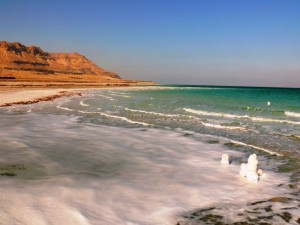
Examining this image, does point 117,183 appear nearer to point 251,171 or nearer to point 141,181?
point 141,181

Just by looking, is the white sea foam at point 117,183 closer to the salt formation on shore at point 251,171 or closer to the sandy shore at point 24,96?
the salt formation on shore at point 251,171

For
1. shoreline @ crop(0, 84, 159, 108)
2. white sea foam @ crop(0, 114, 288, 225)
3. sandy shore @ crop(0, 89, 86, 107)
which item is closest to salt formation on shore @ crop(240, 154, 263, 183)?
white sea foam @ crop(0, 114, 288, 225)

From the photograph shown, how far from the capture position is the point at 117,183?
25.5ft

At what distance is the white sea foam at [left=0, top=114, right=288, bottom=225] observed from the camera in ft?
19.6

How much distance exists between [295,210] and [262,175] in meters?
2.11

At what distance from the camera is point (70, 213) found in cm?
585

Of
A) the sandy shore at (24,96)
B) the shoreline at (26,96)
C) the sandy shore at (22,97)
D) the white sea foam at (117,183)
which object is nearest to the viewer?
the white sea foam at (117,183)

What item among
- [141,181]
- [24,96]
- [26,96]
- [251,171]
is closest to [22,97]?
[24,96]

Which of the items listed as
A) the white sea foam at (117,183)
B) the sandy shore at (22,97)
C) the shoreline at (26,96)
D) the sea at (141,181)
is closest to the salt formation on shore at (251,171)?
the sea at (141,181)

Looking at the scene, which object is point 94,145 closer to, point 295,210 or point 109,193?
point 109,193

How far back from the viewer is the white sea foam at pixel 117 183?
19.6 ft

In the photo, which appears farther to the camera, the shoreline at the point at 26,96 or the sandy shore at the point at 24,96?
the shoreline at the point at 26,96

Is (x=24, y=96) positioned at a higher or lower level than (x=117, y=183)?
higher

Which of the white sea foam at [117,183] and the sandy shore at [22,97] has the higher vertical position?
the sandy shore at [22,97]
